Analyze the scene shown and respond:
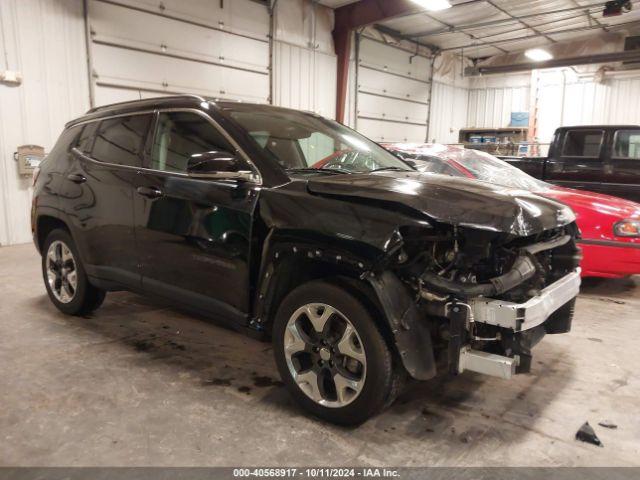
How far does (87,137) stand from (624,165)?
6.57 metres

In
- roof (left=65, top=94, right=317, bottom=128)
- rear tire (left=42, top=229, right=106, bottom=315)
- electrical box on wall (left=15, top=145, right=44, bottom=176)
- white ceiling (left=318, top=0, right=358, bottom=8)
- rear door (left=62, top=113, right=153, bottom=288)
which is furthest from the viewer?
white ceiling (left=318, top=0, right=358, bottom=8)

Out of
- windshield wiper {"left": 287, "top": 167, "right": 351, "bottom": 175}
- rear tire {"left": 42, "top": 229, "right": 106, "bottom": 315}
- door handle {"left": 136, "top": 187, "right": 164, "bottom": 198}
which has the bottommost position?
rear tire {"left": 42, "top": 229, "right": 106, "bottom": 315}

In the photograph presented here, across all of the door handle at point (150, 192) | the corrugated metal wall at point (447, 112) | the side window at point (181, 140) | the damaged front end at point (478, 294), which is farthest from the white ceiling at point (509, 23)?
the damaged front end at point (478, 294)

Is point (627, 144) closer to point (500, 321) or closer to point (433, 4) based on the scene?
point (433, 4)

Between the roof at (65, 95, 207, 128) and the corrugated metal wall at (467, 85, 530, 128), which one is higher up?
the corrugated metal wall at (467, 85, 530, 128)

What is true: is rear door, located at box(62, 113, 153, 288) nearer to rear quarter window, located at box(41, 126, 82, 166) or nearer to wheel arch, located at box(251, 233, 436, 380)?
rear quarter window, located at box(41, 126, 82, 166)

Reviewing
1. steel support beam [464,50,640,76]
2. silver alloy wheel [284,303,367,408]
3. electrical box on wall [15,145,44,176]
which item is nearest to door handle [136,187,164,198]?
silver alloy wheel [284,303,367,408]

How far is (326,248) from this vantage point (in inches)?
88.0

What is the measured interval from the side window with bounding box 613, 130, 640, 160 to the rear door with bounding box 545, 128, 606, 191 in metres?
0.17

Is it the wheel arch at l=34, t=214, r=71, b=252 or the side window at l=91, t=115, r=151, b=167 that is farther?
the wheel arch at l=34, t=214, r=71, b=252

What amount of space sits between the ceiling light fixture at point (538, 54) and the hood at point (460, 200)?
41.9ft

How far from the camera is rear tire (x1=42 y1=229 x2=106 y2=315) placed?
3.73 meters

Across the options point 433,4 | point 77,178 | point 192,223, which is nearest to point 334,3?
point 433,4

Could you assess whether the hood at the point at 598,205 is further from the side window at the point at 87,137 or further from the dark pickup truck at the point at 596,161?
the side window at the point at 87,137
